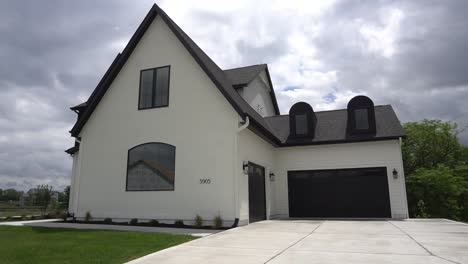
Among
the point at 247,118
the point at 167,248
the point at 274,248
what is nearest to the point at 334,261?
the point at 274,248

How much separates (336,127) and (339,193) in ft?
11.7

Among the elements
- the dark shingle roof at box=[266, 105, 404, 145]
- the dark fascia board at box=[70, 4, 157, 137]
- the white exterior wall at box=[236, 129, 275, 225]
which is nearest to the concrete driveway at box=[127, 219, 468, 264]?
the white exterior wall at box=[236, 129, 275, 225]

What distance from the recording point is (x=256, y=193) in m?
14.0

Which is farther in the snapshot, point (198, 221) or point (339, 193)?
point (339, 193)

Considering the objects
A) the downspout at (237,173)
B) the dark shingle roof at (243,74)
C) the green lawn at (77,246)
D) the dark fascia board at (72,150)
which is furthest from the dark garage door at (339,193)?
the dark fascia board at (72,150)

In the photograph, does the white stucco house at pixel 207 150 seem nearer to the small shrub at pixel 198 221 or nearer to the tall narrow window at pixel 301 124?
the tall narrow window at pixel 301 124

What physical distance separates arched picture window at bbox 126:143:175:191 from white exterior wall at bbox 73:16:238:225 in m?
0.22

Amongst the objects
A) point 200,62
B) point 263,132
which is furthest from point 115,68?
point 263,132

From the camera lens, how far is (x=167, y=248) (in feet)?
22.9

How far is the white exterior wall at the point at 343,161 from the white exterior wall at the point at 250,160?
63 centimetres

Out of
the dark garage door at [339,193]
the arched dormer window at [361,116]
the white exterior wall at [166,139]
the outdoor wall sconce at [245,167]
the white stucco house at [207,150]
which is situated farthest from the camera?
the arched dormer window at [361,116]

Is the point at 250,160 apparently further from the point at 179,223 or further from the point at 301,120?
the point at 301,120

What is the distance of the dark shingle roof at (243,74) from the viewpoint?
16438 millimetres

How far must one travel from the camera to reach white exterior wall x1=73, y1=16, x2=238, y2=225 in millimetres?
11992
